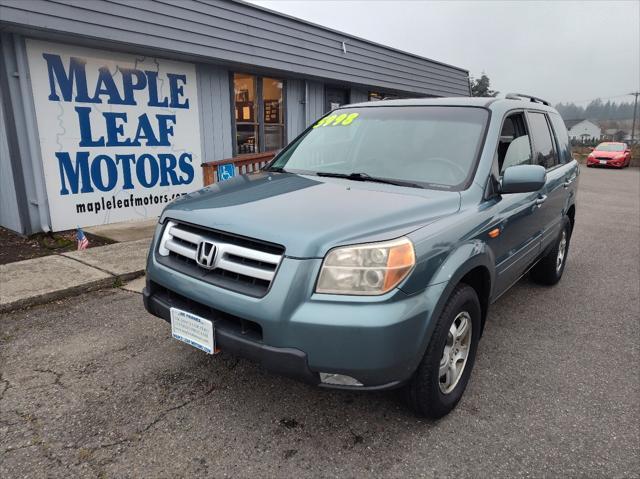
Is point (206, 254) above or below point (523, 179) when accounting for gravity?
below

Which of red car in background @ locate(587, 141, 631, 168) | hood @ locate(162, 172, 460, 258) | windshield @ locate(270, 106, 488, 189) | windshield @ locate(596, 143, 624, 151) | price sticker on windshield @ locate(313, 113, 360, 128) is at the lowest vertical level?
red car in background @ locate(587, 141, 631, 168)

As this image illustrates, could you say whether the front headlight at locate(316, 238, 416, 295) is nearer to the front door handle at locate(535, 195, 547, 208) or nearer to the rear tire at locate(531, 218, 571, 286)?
the front door handle at locate(535, 195, 547, 208)

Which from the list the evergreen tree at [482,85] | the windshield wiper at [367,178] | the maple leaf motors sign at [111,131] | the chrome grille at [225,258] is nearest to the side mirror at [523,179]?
the windshield wiper at [367,178]

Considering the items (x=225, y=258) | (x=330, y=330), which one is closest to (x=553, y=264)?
(x=330, y=330)

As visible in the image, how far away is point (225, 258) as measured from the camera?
2.27 metres

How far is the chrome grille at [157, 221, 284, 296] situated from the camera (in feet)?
7.02

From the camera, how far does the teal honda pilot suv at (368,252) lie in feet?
6.67

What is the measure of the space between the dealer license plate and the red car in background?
28.5m

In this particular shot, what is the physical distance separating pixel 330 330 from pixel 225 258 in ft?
2.18

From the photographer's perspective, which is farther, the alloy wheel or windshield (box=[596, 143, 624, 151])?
windshield (box=[596, 143, 624, 151])

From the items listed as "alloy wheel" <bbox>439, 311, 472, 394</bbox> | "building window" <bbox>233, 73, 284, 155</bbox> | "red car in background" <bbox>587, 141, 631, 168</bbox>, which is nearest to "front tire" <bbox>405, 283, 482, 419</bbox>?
"alloy wheel" <bbox>439, 311, 472, 394</bbox>

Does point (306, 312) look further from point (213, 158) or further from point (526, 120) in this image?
point (213, 158)

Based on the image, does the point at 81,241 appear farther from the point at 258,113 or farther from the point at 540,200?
the point at 540,200

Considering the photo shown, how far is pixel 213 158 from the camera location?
8.23m
